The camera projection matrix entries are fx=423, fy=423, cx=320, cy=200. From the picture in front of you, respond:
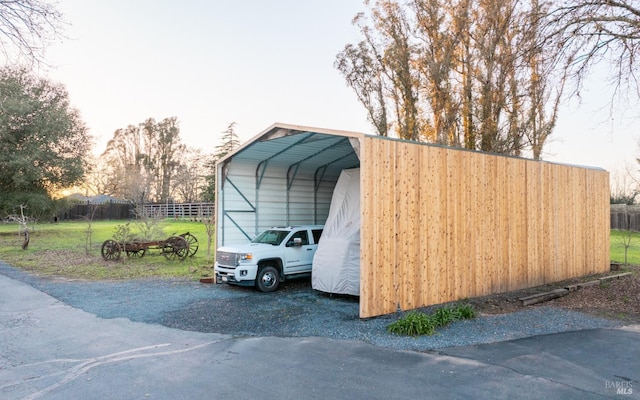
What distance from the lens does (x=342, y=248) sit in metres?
9.69

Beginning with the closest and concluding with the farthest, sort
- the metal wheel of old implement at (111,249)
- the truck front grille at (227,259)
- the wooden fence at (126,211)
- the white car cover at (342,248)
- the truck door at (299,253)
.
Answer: the white car cover at (342,248)
the truck front grille at (227,259)
the truck door at (299,253)
the metal wheel of old implement at (111,249)
the wooden fence at (126,211)

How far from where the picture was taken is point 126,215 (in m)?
52.9

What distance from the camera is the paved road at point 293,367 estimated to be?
4695mm

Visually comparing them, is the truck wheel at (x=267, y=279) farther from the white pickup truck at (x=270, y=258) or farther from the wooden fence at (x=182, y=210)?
the wooden fence at (x=182, y=210)

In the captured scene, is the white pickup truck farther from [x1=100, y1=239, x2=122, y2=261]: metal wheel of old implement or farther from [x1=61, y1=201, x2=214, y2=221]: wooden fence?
[x1=61, y1=201, x2=214, y2=221]: wooden fence

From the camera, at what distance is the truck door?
11.3m

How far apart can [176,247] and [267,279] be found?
285 inches

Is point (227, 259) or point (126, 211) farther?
point (126, 211)

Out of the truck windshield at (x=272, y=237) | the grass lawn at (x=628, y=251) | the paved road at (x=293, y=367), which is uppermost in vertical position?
the truck windshield at (x=272, y=237)

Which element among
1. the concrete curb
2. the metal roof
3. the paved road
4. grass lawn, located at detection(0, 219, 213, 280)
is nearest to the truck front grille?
grass lawn, located at detection(0, 219, 213, 280)

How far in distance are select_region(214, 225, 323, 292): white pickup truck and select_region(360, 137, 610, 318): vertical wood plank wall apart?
3464 millimetres

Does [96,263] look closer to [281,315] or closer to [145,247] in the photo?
[145,247]

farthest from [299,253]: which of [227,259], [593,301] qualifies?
[593,301]

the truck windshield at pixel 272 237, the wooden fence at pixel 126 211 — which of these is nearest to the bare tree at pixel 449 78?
the truck windshield at pixel 272 237
